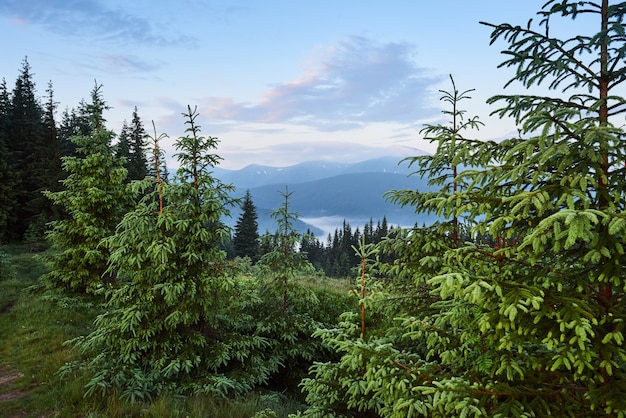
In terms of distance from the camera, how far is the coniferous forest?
3.39m

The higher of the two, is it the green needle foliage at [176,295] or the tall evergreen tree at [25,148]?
the tall evergreen tree at [25,148]

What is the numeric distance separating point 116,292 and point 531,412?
8.82 metres

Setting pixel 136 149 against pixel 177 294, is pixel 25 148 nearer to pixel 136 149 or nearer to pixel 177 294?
pixel 136 149

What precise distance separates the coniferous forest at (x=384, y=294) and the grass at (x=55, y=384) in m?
0.06

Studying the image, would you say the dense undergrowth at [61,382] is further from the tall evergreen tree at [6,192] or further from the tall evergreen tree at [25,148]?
the tall evergreen tree at [25,148]

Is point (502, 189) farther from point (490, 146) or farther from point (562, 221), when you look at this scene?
point (562, 221)

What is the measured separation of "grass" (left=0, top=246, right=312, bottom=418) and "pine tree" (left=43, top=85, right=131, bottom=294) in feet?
4.03

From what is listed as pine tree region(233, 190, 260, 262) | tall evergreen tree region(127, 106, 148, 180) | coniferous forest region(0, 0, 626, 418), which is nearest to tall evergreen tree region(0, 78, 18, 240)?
tall evergreen tree region(127, 106, 148, 180)

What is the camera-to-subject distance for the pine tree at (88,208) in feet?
49.8

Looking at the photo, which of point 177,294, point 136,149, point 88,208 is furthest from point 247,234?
point 177,294

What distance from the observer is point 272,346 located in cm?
1043

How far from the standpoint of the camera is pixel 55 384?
852 centimetres

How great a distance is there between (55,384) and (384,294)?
8218mm

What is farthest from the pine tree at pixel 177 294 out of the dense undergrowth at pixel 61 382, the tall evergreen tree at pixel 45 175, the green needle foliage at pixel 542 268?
the tall evergreen tree at pixel 45 175
